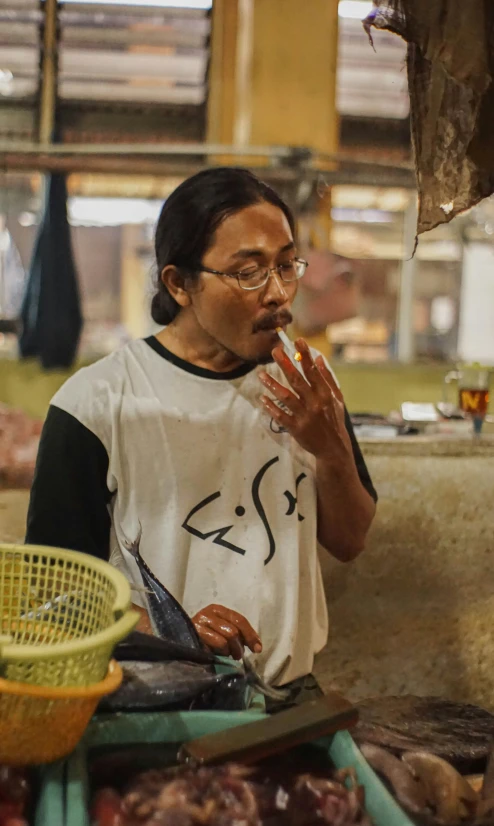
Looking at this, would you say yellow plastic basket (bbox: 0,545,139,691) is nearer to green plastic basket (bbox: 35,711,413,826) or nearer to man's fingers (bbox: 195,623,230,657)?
green plastic basket (bbox: 35,711,413,826)

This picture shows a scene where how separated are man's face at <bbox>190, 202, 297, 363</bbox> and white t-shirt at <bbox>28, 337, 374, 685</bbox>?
13cm

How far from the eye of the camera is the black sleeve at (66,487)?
2016 mm

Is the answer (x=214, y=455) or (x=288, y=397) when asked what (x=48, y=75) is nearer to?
(x=214, y=455)

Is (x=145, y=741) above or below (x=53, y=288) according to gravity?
below

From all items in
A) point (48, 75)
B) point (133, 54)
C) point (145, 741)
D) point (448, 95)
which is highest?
point (133, 54)

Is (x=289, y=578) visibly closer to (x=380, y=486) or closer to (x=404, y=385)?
(x=380, y=486)

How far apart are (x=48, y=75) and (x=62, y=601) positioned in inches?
227

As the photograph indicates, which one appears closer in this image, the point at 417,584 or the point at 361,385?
the point at 417,584

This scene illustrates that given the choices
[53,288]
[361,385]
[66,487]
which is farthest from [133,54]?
[66,487]

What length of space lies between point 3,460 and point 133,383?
1.84 metres

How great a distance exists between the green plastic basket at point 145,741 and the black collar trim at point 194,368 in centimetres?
101

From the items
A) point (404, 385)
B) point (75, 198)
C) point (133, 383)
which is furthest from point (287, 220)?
point (75, 198)

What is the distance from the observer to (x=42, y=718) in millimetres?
1163

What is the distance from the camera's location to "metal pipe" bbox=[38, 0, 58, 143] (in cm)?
614
